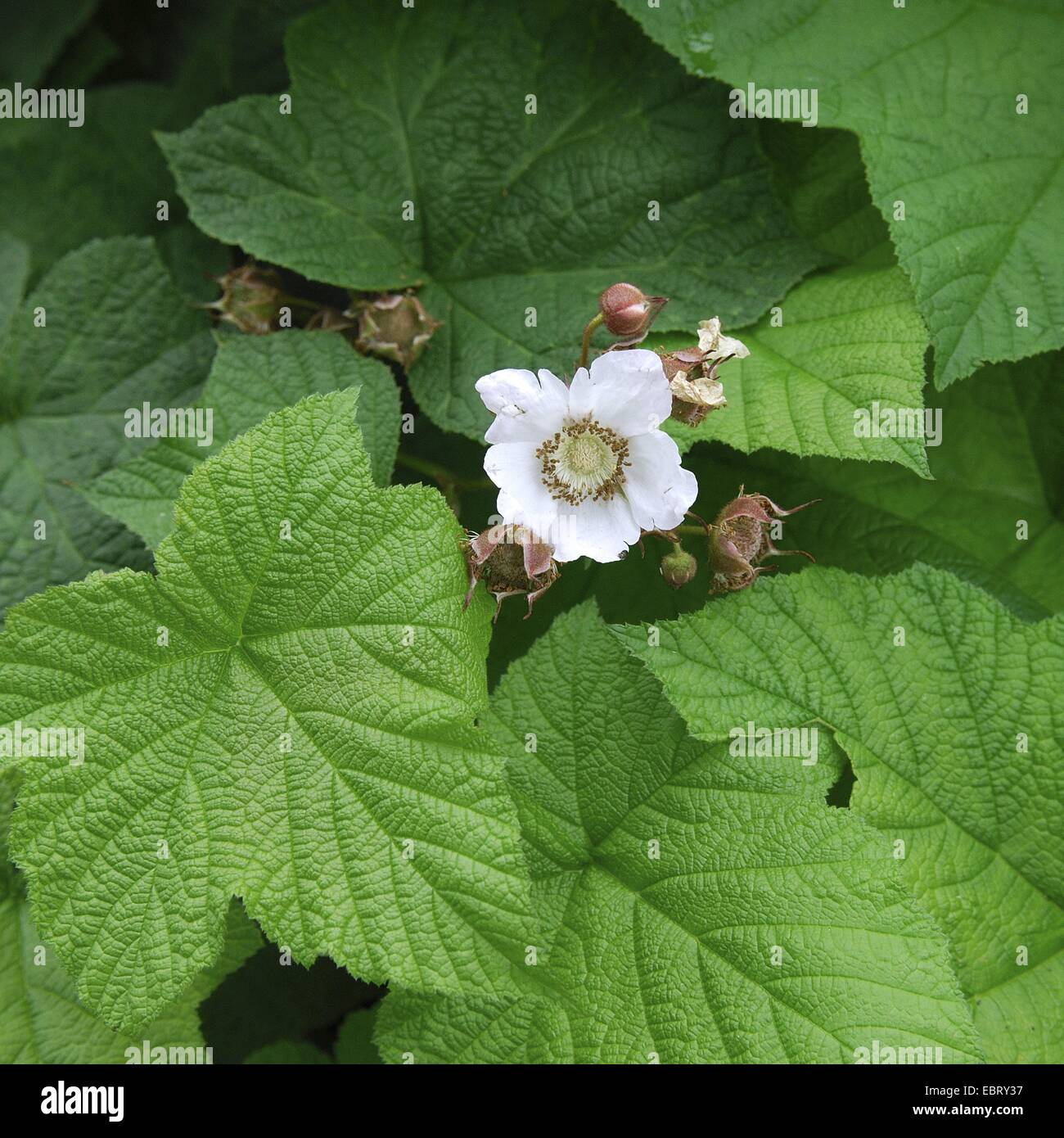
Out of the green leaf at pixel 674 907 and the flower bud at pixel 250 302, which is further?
the flower bud at pixel 250 302

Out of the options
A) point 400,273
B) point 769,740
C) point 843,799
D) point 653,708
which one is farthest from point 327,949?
point 400,273

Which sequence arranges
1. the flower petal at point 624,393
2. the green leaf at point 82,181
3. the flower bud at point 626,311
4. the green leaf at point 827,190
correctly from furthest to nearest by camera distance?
1. the green leaf at point 82,181
2. the green leaf at point 827,190
3. the flower bud at point 626,311
4. the flower petal at point 624,393

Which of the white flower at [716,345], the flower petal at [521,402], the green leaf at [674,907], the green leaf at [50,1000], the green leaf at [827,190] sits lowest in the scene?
the green leaf at [50,1000]

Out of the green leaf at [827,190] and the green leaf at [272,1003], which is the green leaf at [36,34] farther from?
the green leaf at [272,1003]

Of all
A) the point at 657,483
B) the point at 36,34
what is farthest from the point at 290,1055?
the point at 36,34

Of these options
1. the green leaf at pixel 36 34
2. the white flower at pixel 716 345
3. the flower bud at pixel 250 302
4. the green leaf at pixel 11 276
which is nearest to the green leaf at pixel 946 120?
the white flower at pixel 716 345

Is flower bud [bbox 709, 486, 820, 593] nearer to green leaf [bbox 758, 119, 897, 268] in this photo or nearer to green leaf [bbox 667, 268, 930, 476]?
green leaf [bbox 667, 268, 930, 476]

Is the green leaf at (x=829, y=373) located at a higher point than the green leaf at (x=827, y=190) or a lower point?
lower

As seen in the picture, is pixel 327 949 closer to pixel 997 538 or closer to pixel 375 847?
pixel 375 847
